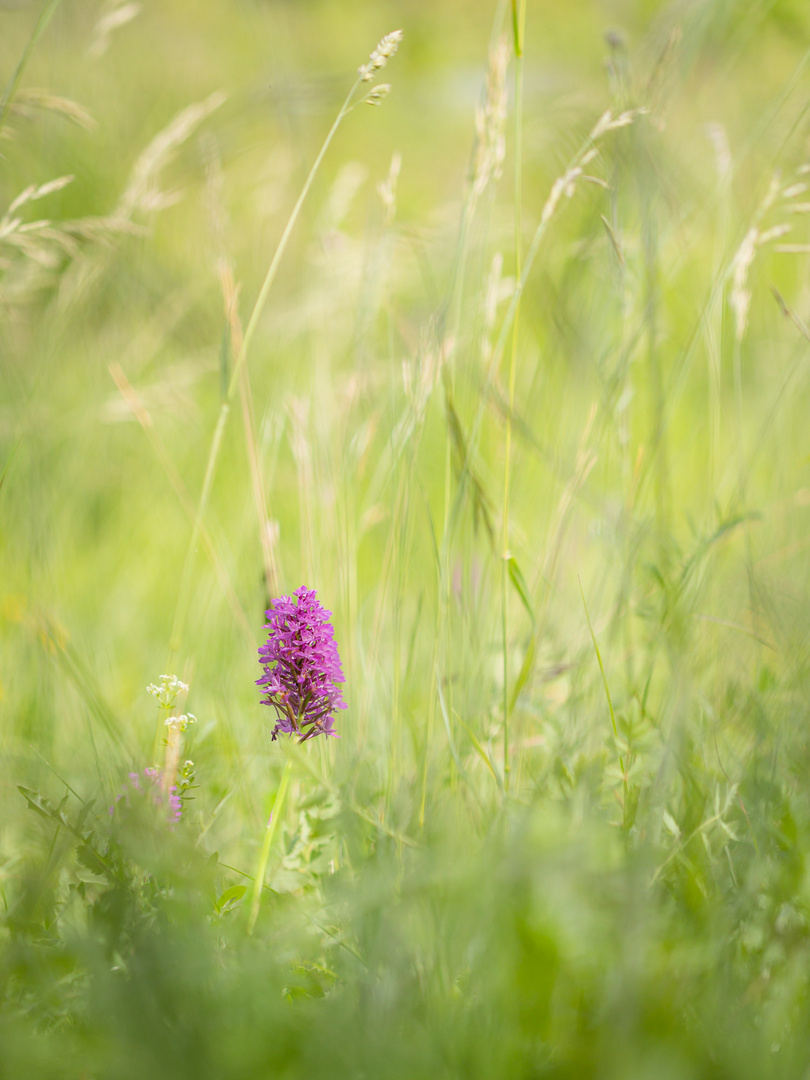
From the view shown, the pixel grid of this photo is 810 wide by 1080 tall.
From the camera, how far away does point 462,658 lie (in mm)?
831

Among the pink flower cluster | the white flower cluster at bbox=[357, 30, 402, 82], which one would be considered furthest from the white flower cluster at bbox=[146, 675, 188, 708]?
the white flower cluster at bbox=[357, 30, 402, 82]

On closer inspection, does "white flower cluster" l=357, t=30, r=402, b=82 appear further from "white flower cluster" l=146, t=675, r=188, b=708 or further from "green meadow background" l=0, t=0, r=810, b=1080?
"white flower cluster" l=146, t=675, r=188, b=708

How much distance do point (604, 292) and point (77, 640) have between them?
0.86 m

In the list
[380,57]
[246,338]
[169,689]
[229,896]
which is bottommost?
[229,896]

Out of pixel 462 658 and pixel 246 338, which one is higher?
A: pixel 246 338

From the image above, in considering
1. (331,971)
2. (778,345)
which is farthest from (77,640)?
(778,345)

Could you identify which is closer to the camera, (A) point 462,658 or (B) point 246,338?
(B) point 246,338

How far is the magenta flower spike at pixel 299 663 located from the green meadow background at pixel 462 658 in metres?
0.04

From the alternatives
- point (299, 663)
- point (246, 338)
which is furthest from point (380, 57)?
point (299, 663)

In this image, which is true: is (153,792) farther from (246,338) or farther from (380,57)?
(380,57)

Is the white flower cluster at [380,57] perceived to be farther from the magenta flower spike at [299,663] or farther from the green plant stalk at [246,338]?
the magenta flower spike at [299,663]

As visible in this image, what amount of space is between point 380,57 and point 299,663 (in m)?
0.52

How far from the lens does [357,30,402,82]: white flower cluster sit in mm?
668

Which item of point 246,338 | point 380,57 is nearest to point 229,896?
point 246,338
